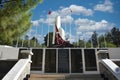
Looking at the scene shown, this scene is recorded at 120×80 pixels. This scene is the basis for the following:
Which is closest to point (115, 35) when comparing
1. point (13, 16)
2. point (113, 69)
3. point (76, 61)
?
point (76, 61)

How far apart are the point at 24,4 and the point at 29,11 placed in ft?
3.32

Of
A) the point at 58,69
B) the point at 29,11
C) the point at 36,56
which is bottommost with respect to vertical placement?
the point at 58,69

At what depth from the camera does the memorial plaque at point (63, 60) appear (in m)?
12.9

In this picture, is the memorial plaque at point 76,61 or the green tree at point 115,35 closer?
the memorial plaque at point 76,61

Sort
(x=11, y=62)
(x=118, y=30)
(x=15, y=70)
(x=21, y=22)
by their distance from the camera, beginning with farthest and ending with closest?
(x=118, y=30) < (x=21, y=22) < (x=11, y=62) < (x=15, y=70)

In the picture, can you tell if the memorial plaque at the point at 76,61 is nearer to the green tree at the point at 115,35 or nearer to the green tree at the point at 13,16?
the green tree at the point at 13,16

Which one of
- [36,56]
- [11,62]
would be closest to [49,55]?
[36,56]

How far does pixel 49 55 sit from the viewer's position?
13.2 m

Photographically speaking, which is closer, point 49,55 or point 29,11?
point 29,11

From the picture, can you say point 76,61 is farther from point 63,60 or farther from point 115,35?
point 115,35

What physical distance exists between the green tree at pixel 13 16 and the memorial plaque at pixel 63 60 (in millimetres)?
3178

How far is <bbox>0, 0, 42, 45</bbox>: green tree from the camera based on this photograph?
1054 cm

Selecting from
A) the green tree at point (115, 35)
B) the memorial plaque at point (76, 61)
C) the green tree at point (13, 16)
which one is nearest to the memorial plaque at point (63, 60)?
the memorial plaque at point (76, 61)

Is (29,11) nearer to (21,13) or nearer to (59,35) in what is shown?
(21,13)
